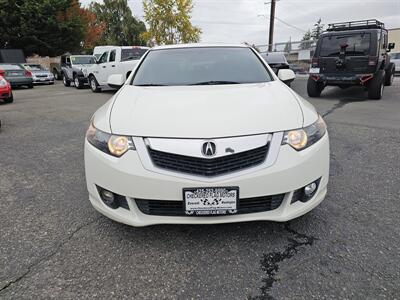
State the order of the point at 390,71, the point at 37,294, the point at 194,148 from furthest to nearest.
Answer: the point at 390,71
the point at 194,148
the point at 37,294

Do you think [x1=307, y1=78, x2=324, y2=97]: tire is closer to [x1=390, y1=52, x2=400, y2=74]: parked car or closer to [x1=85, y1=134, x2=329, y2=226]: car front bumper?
[x1=85, y1=134, x2=329, y2=226]: car front bumper

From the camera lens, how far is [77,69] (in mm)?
16406

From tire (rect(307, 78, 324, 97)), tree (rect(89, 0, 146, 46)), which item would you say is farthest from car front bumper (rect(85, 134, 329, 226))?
tree (rect(89, 0, 146, 46))

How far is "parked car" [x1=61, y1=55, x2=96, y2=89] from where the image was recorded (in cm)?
1602

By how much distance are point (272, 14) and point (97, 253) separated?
25.3 m

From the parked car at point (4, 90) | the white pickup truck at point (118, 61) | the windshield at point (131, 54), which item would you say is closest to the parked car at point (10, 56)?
the white pickup truck at point (118, 61)

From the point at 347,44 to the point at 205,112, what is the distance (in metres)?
8.52

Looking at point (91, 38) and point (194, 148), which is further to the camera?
point (91, 38)

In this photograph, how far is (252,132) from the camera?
2166mm

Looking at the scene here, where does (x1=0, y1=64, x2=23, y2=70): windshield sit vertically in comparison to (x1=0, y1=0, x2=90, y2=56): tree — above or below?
below

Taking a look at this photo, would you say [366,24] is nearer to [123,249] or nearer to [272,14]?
[123,249]

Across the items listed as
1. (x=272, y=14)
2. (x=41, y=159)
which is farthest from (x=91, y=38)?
(x=41, y=159)

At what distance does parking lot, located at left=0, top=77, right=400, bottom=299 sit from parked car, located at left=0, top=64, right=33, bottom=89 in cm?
1462

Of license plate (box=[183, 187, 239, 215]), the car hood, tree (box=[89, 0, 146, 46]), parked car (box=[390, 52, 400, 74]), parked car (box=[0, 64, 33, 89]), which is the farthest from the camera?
tree (box=[89, 0, 146, 46])
